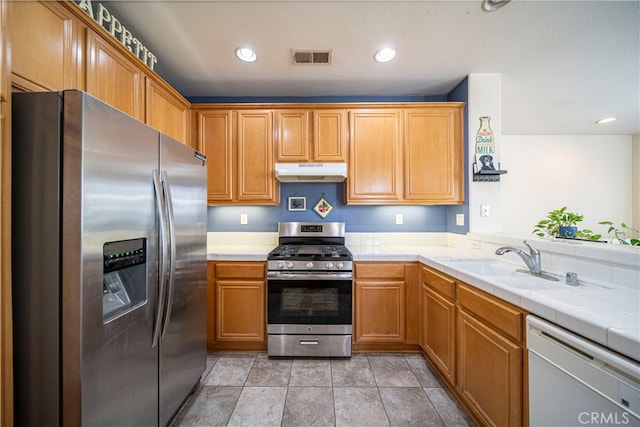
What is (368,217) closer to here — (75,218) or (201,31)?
(201,31)

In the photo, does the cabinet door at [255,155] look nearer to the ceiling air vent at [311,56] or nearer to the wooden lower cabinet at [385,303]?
the ceiling air vent at [311,56]

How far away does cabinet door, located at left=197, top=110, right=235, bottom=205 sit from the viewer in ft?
8.01

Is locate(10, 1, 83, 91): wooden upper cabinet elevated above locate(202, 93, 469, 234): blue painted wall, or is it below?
above

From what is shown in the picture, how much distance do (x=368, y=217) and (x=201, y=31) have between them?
7.29 feet

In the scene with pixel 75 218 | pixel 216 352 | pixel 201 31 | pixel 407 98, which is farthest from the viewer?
pixel 407 98

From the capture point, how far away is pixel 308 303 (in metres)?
2.07

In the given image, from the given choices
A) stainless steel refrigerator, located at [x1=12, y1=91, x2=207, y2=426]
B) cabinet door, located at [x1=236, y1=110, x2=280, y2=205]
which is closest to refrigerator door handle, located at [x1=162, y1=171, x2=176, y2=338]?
stainless steel refrigerator, located at [x1=12, y1=91, x2=207, y2=426]

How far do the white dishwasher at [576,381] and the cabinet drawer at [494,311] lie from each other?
0.21 ft

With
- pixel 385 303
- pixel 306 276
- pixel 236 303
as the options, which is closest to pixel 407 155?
pixel 385 303

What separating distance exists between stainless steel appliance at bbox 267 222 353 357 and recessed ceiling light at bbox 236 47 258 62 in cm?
171

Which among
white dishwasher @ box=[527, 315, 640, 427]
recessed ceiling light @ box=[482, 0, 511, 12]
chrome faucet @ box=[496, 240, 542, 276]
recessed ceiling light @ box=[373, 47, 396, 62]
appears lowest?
white dishwasher @ box=[527, 315, 640, 427]

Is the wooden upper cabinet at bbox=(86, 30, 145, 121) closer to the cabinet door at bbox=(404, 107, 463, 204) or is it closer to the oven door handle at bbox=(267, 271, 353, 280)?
the oven door handle at bbox=(267, 271, 353, 280)

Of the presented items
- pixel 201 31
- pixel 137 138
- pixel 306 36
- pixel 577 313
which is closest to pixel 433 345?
pixel 577 313

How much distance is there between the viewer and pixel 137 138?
1060 millimetres
